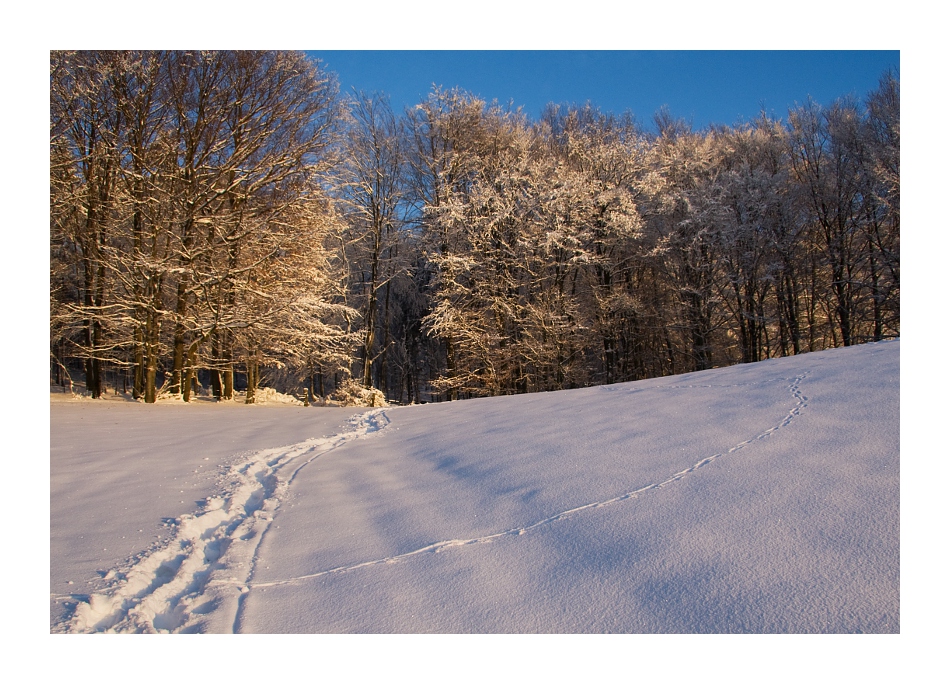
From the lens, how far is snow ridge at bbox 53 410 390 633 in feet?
8.02

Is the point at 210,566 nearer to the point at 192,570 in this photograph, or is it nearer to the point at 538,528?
the point at 192,570

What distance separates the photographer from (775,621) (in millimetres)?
1994

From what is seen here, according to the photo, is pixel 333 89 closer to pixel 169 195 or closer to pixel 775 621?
pixel 169 195

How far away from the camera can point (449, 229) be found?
16516mm

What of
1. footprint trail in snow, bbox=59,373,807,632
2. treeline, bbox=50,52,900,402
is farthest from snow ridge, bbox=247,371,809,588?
treeline, bbox=50,52,900,402

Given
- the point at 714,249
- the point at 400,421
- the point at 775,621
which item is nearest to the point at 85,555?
the point at 775,621

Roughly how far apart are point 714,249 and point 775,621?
17298 millimetres

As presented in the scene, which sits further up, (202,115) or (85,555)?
(202,115)

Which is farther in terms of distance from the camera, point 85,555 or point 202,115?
point 202,115

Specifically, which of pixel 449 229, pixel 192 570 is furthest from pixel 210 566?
pixel 449 229

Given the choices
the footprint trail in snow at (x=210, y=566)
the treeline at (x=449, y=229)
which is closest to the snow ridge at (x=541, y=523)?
the footprint trail in snow at (x=210, y=566)

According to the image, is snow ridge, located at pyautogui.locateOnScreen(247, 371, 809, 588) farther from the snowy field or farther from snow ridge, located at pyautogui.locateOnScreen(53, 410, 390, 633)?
snow ridge, located at pyautogui.locateOnScreen(53, 410, 390, 633)

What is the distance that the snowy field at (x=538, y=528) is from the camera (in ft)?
7.20
